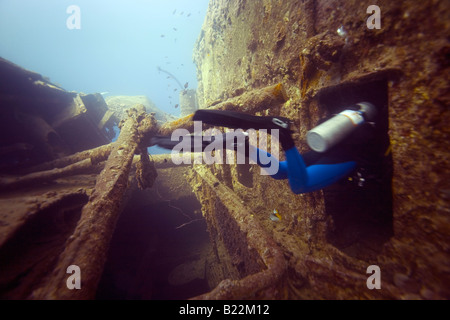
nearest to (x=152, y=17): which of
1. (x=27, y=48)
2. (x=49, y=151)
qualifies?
(x=27, y=48)

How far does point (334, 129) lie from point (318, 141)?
Result: 218 millimetres

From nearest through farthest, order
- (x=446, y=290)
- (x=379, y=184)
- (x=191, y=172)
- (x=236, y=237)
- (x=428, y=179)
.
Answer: (x=446, y=290) < (x=428, y=179) < (x=236, y=237) < (x=379, y=184) < (x=191, y=172)

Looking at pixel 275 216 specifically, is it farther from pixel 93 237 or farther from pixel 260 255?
pixel 93 237

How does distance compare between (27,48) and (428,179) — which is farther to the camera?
(27,48)

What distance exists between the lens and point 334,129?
6.51 feet

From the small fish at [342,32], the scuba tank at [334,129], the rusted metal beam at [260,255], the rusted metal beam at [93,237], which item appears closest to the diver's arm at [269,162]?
the scuba tank at [334,129]

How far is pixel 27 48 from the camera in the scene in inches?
4186

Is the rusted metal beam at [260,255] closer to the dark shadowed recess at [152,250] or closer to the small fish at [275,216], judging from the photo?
the small fish at [275,216]

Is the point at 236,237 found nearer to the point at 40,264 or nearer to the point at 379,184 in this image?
the point at 40,264

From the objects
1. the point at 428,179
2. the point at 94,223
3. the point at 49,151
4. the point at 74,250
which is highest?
the point at 49,151

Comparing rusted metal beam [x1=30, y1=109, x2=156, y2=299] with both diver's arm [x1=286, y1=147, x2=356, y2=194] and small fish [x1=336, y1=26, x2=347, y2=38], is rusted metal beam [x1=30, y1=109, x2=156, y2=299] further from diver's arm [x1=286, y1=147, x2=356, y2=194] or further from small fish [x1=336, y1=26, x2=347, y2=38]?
small fish [x1=336, y1=26, x2=347, y2=38]

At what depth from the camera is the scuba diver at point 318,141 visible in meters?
1.98

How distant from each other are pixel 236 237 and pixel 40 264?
1.99 meters

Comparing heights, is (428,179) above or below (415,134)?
below
